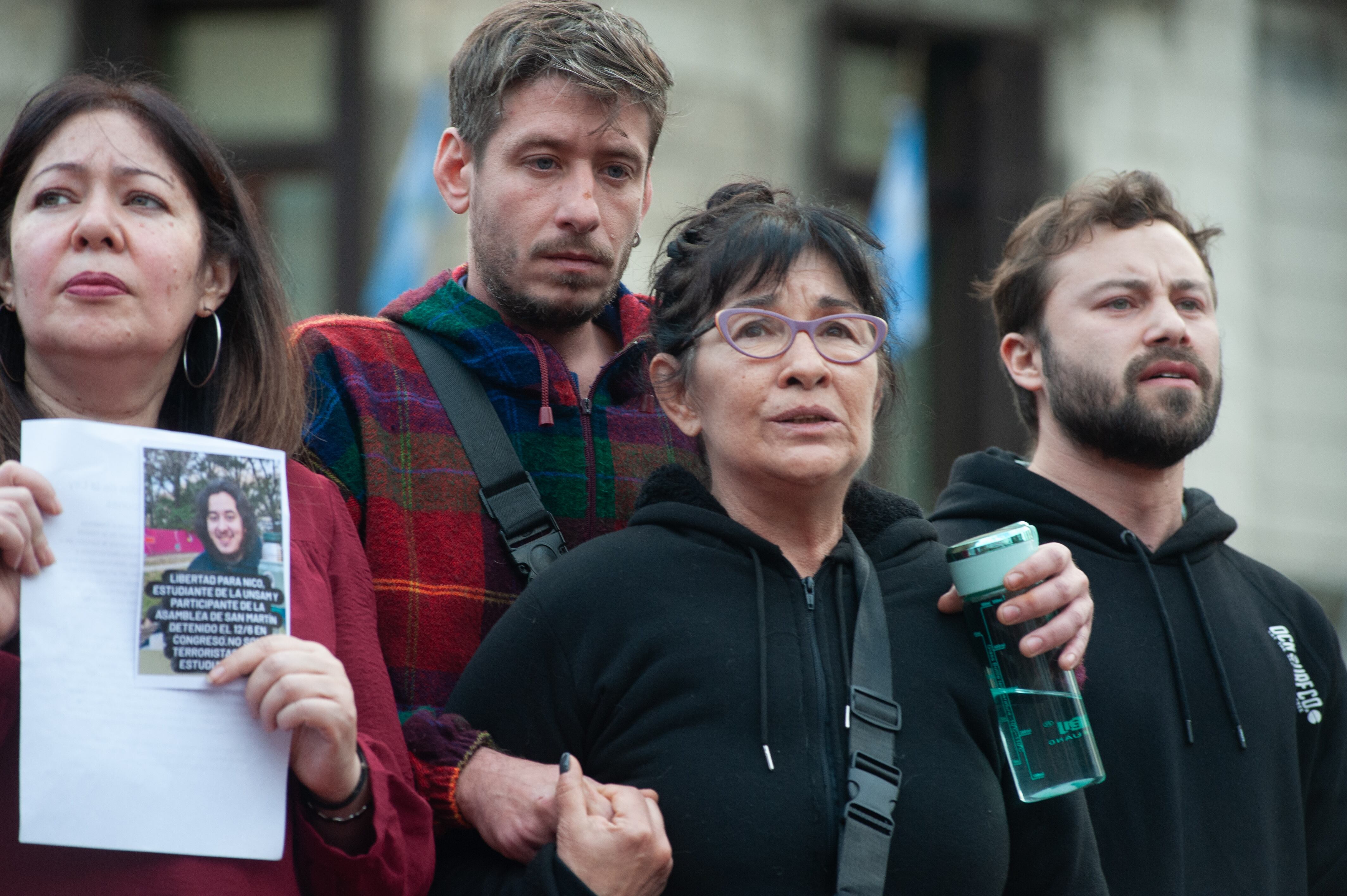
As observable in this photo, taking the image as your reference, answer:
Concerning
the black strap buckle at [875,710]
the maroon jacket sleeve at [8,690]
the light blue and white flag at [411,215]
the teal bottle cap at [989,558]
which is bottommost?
the black strap buckle at [875,710]

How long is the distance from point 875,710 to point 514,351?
3.39 ft

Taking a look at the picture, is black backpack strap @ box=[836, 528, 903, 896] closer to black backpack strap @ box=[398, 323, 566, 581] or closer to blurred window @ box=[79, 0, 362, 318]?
black backpack strap @ box=[398, 323, 566, 581]

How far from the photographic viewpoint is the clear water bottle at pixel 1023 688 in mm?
2424

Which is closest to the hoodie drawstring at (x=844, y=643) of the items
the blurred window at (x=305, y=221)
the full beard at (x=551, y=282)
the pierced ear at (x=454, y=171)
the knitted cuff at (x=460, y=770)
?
the knitted cuff at (x=460, y=770)

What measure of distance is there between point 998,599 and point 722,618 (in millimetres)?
449

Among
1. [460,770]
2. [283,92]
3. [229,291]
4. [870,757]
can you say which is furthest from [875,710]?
[283,92]

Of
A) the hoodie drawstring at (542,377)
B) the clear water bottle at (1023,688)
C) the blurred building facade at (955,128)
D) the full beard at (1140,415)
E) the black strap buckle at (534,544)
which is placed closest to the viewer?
the clear water bottle at (1023,688)

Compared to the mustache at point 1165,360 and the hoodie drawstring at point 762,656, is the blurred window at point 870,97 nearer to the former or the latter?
the mustache at point 1165,360

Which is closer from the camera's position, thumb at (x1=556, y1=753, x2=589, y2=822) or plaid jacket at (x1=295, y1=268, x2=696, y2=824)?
thumb at (x1=556, y1=753, x2=589, y2=822)

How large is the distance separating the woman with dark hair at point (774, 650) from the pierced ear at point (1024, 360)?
41.0 inches

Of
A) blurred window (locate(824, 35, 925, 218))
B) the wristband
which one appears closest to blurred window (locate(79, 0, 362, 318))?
blurred window (locate(824, 35, 925, 218))

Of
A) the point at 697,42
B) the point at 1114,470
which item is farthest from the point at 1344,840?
the point at 697,42

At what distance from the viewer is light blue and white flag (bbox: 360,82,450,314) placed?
6.71 metres

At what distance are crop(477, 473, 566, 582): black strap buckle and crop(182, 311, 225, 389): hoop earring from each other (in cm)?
52
